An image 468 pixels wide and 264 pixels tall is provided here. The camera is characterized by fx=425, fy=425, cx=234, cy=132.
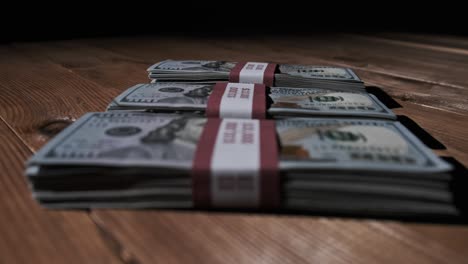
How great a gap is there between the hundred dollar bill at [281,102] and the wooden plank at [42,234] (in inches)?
8.6

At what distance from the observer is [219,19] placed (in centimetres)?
255

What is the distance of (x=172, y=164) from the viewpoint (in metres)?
0.40

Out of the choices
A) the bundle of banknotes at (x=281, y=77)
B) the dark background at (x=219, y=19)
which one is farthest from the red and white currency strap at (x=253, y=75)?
the dark background at (x=219, y=19)

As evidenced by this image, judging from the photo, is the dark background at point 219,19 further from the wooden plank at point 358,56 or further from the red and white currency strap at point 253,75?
the red and white currency strap at point 253,75

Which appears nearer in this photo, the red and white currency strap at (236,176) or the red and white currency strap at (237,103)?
the red and white currency strap at (236,176)

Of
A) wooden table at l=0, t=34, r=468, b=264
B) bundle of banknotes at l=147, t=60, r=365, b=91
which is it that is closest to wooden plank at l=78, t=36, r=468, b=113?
wooden table at l=0, t=34, r=468, b=264

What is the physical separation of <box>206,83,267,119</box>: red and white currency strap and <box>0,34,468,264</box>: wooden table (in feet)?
0.69

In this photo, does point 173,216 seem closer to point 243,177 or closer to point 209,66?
point 243,177

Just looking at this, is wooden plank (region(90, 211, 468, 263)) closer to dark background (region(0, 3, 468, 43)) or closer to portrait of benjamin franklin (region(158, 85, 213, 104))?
portrait of benjamin franklin (region(158, 85, 213, 104))

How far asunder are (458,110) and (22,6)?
7.28ft

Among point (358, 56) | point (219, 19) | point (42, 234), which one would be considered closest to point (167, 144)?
point (42, 234)

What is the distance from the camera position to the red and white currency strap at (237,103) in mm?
590

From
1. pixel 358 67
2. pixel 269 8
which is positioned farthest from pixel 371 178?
pixel 269 8

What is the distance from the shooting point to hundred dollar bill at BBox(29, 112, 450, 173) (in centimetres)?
40
